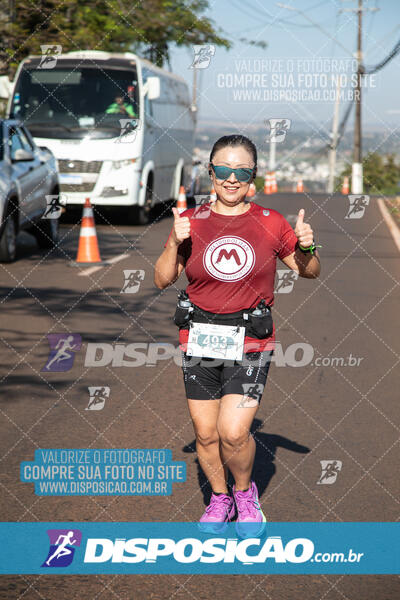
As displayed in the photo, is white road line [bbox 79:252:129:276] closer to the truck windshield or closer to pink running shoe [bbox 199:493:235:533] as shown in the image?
the truck windshield

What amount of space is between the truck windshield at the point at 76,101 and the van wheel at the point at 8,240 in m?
5.36

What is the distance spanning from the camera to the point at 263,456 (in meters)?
5.21

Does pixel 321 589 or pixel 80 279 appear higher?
pixel 321 589

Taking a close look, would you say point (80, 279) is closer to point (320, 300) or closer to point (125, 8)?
point (320, 300)

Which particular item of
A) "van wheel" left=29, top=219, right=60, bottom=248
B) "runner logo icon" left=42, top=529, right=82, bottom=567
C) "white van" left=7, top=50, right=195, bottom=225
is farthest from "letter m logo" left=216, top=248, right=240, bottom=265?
"white van" left=7, top=50, right=195, bottom=225

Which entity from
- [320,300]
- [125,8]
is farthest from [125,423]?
[125,8]

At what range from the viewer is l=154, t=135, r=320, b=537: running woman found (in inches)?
155

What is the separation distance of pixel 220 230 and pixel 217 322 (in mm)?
411

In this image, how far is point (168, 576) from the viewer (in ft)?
12.2

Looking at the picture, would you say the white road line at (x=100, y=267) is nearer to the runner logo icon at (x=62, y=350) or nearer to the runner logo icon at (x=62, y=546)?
the runner logo icon at (x=62, y=350)

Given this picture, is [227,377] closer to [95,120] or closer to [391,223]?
[95,120]

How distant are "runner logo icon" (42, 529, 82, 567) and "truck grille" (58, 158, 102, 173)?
534 inches

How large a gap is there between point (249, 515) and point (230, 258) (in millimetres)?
1200

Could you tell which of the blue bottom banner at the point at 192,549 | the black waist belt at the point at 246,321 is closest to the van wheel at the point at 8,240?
the blue bottom banner at the point at 192,549
